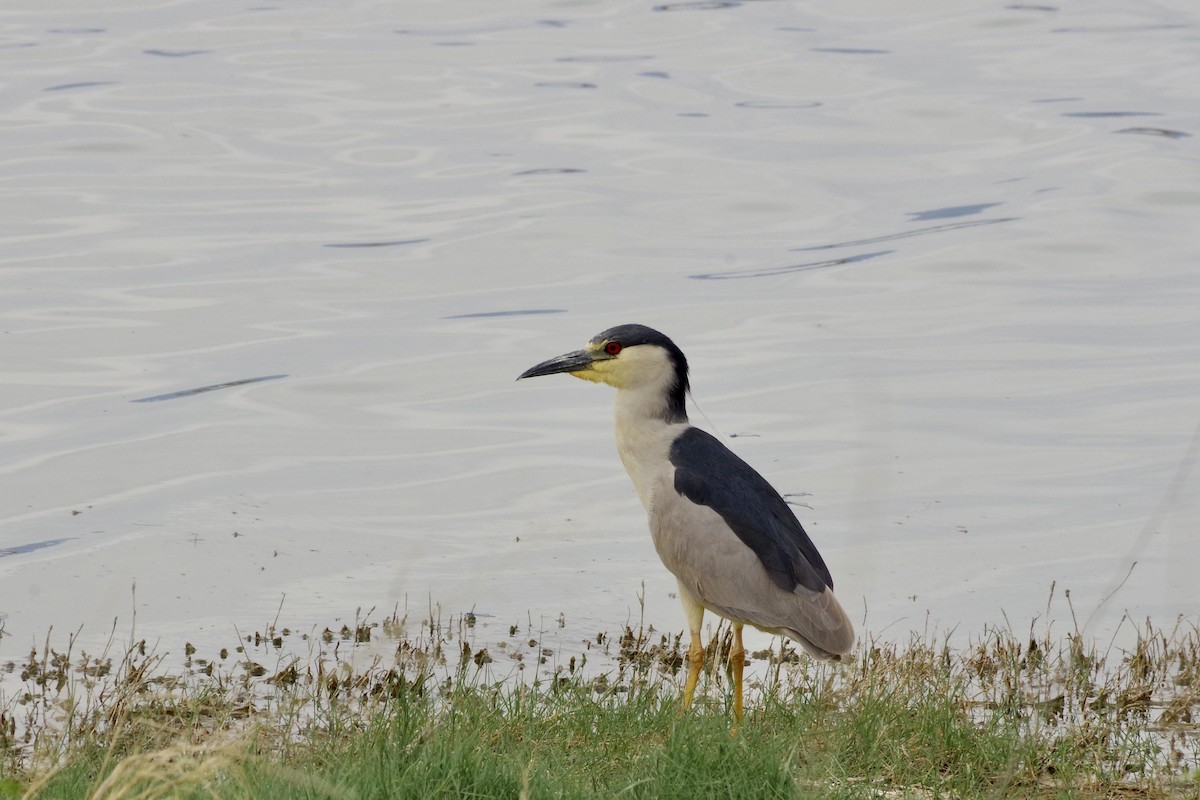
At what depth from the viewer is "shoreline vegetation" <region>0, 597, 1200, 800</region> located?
5.40 meters

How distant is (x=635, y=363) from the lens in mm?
8102

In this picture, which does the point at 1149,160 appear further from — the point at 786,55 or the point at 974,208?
the point at 786,55

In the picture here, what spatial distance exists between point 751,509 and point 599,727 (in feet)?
5.19

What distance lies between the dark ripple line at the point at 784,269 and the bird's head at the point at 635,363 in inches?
444

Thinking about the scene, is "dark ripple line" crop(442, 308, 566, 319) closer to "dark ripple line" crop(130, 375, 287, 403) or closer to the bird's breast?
"dark ripple line" crop(130, 375, 287, 403)

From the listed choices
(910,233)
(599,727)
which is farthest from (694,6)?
(599,727)

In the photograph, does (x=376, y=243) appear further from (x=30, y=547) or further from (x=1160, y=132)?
(x=1160, y=132)

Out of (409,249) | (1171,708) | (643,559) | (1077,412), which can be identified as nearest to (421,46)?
(409,249)

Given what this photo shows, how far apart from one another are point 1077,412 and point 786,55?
1851 cm

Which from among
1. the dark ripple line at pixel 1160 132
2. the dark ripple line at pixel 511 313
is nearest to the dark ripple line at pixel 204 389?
the dark ripple line at pixel 511 313

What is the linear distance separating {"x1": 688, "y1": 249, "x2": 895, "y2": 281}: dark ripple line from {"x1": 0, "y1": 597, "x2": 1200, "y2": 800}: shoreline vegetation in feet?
35.1

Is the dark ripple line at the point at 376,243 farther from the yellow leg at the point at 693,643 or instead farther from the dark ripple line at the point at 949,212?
the yellow leg at the point at 693,643

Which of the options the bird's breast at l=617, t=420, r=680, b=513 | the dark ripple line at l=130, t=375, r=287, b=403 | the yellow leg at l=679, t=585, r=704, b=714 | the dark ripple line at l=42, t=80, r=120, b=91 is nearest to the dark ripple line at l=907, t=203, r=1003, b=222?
the dark ripple line at l=130, t=375, r=287, b=403

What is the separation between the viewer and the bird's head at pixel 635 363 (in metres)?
8.07
